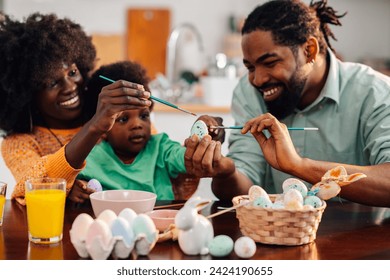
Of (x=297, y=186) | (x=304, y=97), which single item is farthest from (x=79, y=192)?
(x=304, y=97)

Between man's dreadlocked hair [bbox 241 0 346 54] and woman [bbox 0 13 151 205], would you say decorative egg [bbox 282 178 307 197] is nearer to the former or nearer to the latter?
man's dreadlocked hair [bbox 241 0 346 54]

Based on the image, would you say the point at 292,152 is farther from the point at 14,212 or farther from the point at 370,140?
the point at 14,212

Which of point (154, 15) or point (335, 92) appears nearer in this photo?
point (335, 92)

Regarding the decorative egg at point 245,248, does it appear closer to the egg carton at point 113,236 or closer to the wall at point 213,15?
the egg carton at point 113,236

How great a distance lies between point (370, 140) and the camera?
1798 millimetres

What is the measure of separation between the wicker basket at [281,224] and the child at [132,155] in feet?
2.05

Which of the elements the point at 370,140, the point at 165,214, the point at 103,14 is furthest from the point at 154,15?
the point at 165,214

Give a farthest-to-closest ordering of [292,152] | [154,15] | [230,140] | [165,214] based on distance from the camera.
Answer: [154,15], [230,140], [292,152], [165,214]

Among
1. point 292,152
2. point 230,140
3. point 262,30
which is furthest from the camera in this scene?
point 230,140

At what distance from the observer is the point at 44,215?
46.6 inches

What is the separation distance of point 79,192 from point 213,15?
3.19 m

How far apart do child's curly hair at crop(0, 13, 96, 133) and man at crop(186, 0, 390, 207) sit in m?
0.57

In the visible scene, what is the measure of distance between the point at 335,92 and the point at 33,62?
97 centimetres

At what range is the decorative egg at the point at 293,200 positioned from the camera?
1140mm
